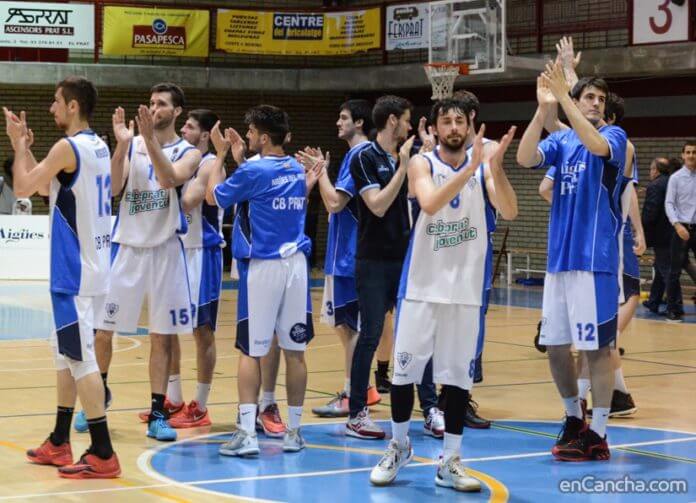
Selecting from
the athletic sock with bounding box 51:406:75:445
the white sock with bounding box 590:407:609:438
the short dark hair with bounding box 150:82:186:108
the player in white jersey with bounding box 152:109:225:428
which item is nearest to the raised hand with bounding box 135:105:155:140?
the short dark hair with bounding box 150:82:186:108

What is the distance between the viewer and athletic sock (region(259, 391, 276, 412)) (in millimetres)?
7816

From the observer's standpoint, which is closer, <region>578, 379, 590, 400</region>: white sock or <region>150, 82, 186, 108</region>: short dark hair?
<region>150, 82, 186, 108</region>: short dark hair

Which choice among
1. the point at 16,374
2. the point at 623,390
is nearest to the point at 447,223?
the point at 623,390

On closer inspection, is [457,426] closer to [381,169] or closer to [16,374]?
[381,169]

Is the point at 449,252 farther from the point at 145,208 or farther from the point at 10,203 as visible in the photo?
the point at 10,203

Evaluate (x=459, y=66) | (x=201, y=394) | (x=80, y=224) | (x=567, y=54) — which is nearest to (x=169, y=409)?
(x=201, y=394)

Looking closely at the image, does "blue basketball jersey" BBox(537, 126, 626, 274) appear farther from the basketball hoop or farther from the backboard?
the backboard

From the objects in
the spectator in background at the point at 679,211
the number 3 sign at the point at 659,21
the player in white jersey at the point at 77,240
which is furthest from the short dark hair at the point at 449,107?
the number 3 sign at the point at 659,21

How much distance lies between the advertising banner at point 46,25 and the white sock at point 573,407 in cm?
1663

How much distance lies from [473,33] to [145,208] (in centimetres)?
1212

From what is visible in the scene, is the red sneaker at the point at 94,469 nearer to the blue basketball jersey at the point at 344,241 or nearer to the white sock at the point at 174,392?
the white sock at the point at 174,392

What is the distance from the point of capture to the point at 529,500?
6.05 meters

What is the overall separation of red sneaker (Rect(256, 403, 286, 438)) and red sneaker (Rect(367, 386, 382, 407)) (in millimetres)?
1210

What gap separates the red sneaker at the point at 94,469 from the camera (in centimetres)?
644
